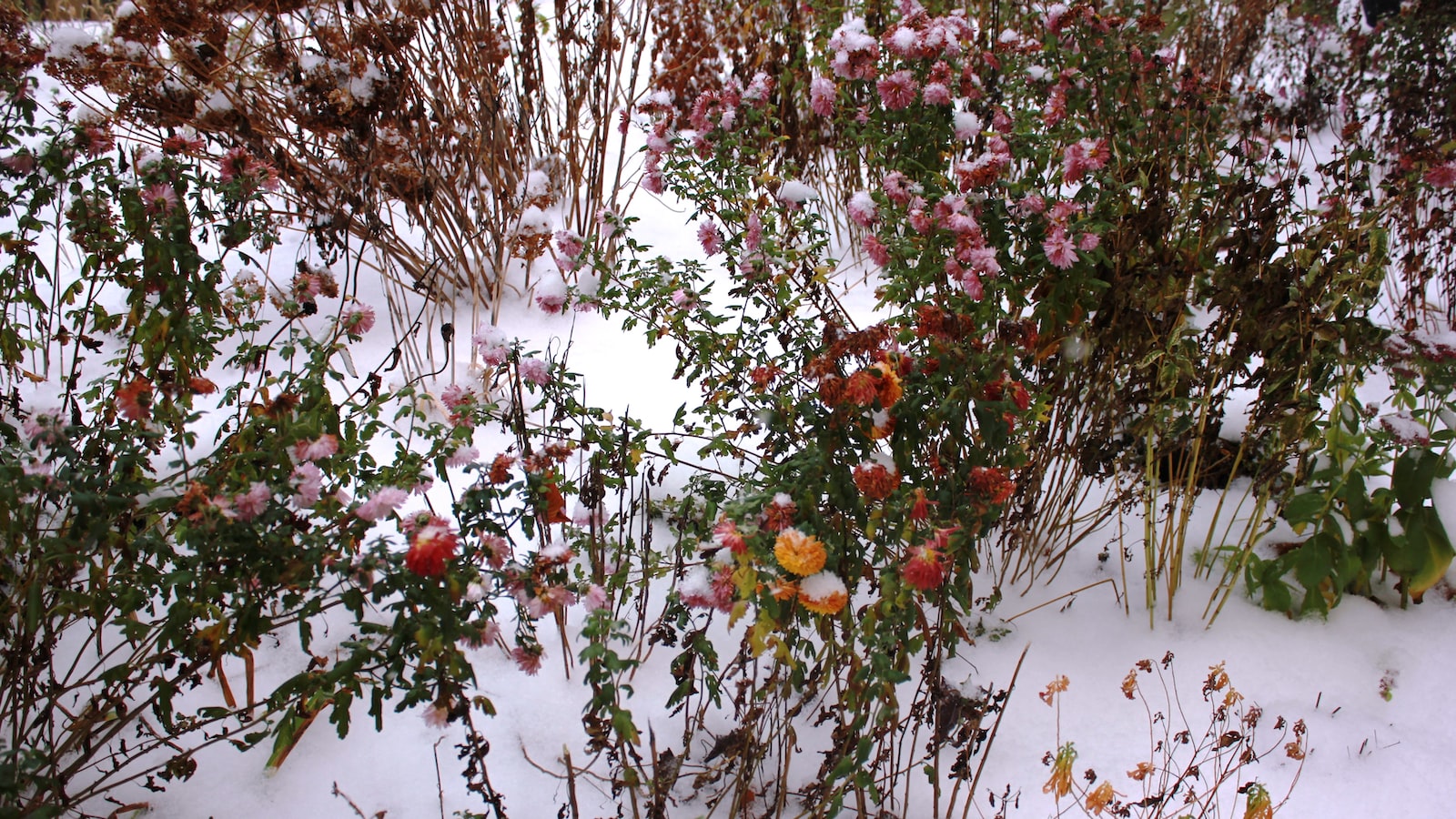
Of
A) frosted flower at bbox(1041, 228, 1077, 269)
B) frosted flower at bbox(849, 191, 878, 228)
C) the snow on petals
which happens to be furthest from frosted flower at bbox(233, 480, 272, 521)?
the snow on petals

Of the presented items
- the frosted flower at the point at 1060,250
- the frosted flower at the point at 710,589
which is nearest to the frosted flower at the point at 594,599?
the frosted flower at the point at 710,589

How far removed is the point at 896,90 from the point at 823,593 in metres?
1.20

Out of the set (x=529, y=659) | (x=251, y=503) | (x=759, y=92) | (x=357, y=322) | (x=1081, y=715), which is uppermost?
(x=759, y=92)

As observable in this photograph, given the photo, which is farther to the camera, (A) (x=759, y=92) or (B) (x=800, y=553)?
(A) (x=759, y=92)

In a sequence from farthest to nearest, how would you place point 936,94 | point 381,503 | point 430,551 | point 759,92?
point 759,92 → point 936,94 → point 381,503 → point 430,551

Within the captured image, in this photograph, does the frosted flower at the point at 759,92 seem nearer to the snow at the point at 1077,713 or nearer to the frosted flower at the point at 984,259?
the snow at the point at 1077,713

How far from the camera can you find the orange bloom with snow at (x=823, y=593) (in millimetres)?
1024

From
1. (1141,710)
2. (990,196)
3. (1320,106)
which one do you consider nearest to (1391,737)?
(1141,710)

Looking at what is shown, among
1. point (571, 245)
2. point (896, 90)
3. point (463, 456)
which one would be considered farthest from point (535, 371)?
point (896, 90)

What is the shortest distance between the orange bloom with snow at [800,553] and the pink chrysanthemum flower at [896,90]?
1.16m

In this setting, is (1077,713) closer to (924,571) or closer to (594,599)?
(924,571)

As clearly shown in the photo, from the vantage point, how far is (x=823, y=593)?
3.38 ft

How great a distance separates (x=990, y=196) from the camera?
1.60 m

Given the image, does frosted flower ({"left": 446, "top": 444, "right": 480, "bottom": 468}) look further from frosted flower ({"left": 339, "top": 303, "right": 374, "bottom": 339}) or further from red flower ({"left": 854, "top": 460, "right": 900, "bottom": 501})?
red flower ({"left": 854, "top": 460, "right": 900, "bottom": 501})
